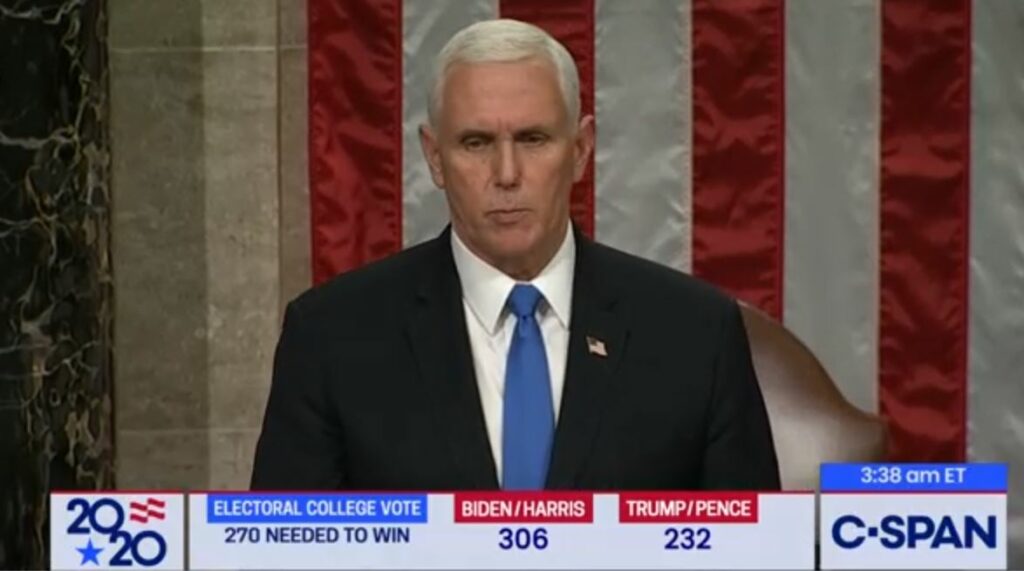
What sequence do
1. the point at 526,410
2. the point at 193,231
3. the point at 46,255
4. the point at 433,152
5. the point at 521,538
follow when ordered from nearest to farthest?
the point at 521,538
the point at 526,410
the point at 433,152
the point at 46,255
the point at 193,231

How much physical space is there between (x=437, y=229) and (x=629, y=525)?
2.40 meters

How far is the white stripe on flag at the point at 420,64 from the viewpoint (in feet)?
13.0

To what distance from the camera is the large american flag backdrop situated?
395cm

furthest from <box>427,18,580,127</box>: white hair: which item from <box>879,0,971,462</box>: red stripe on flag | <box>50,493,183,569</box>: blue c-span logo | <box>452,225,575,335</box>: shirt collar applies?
<box>879,0,971,462</box>: red stripe on flag

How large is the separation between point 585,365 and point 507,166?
243 mm

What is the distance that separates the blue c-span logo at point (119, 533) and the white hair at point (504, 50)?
641 millimetres

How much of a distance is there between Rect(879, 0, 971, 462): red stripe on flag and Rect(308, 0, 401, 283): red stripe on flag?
3.50 ft

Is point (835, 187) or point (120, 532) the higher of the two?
point (835, 187)

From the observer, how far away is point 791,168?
3992mm

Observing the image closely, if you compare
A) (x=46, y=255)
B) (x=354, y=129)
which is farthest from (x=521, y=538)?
(x=354, y=129)

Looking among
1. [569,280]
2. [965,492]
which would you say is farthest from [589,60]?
[965,492]

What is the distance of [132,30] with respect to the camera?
407 cm

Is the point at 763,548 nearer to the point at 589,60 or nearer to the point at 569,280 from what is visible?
the point at 569,280

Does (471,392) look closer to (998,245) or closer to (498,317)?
(498,317)
